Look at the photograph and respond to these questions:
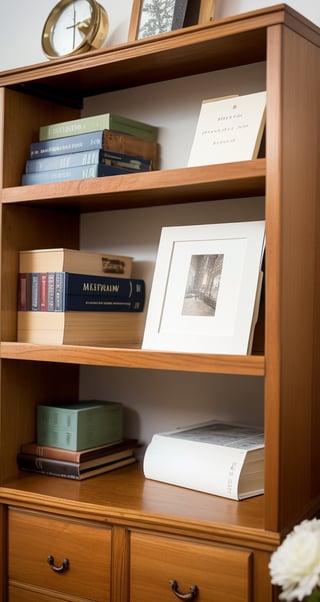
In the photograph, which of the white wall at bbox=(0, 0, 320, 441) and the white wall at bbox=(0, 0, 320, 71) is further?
the white wall at bbox=(0, 0, 320, 71)

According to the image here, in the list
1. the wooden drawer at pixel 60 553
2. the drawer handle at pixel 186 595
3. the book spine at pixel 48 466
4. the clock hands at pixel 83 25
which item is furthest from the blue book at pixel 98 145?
the drawer handle at pixel 186 595

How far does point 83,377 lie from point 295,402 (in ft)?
2.80

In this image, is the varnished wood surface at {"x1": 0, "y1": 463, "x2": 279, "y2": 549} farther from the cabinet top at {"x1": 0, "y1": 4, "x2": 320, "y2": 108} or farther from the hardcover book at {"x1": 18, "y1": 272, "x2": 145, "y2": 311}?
the cabinet top at {"x1": 0, "y1": 4, "x2": 320, "y2": 108}

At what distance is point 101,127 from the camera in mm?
1809

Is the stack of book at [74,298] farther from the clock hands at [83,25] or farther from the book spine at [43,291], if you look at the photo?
the clock hands at [83,25]

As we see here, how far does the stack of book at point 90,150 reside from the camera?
1.78m

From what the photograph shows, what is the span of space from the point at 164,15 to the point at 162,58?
0.17m

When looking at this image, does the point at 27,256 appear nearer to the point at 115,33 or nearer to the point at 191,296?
the point at 191,296

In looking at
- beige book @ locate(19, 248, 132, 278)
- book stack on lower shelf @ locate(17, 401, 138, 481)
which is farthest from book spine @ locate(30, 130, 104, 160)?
book stack on lower shelf @ locate(17, 401, 138, 481)

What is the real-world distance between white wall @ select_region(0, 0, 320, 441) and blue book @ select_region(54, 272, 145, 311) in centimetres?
8

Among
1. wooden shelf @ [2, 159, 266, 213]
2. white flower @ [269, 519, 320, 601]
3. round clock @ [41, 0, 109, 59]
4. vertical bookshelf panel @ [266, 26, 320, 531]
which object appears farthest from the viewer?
round clock @ [41, 0, 109, 59]

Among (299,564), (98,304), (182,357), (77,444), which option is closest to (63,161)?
(98,304)

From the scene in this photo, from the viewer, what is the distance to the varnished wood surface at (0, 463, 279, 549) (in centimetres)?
148

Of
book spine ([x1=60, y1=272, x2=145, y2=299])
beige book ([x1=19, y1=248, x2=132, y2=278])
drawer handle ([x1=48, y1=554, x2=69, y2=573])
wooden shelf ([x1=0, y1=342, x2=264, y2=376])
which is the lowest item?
drawer handle ([x1=48, y1=554, x2=69, y2=573])
